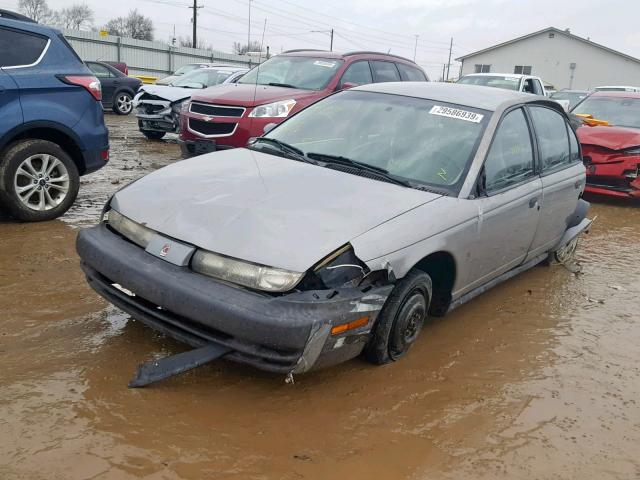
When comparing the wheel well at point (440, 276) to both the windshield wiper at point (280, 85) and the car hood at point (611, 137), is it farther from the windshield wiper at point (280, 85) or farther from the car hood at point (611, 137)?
the car hood at point (611, 137)

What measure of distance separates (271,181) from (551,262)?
333 cm

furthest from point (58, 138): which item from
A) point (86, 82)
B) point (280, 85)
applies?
point (280, 85)

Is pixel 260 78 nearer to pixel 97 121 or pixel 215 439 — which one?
pixel 97 121

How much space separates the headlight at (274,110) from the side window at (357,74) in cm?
103

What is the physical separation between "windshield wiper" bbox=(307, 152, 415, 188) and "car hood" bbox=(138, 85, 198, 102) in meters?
8.28

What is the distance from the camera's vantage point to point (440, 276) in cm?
369

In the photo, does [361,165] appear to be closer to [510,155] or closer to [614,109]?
[510,155]

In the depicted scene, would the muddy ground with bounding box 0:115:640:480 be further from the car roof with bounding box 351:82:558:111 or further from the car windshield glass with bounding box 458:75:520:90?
the car windshield glass with bounding box 458:75:520:90

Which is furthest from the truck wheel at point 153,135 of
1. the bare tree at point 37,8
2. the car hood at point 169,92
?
the bare tree at point 37,8

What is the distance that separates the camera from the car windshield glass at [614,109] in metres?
9.35

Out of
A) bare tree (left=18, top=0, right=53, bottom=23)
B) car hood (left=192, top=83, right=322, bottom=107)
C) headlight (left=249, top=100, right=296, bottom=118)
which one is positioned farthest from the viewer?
bare tree (left=18, top=0, right=53, bottom=23)

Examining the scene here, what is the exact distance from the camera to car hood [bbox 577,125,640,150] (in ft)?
26.9

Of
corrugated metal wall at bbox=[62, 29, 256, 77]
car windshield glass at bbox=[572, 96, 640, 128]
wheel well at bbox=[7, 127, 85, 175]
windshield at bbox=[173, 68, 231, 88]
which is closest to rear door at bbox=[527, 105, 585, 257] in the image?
wheel well at bbox=[7, 127, 85, 175]

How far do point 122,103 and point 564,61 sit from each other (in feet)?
116
